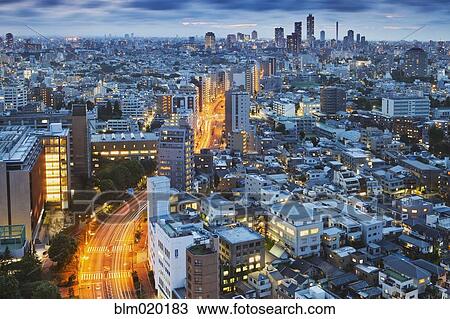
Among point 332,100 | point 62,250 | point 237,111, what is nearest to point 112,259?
point 62,250

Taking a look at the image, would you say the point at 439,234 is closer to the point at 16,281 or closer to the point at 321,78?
the point at 16,281

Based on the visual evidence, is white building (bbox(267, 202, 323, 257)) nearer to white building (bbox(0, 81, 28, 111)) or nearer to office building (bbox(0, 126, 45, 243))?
office building (bbox(0, 126, 45, 243))

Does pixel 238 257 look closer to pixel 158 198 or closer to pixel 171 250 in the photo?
pixel 171 250

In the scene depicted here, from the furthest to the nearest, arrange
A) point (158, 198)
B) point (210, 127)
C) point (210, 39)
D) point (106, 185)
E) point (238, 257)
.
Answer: point (210, 127) < point (210, 39) < point (106, 185) < point (158, 198) < point (238, 257)
